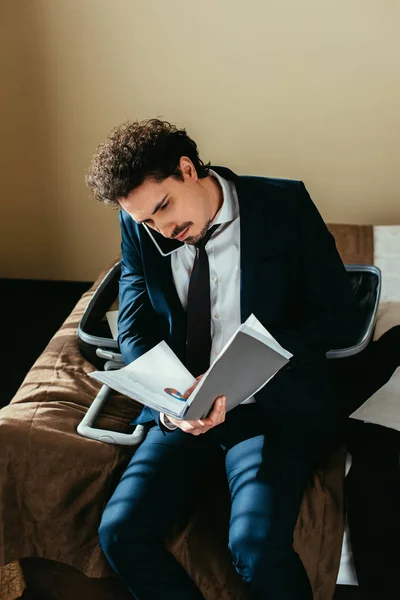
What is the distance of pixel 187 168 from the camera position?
1.53 meters

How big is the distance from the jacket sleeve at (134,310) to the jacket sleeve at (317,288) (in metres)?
0.33

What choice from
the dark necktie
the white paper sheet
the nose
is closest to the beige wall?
the white paper sheet

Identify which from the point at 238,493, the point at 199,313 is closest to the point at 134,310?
the point at 199,313

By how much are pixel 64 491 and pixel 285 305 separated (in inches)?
26.0

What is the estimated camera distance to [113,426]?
6.02 feet

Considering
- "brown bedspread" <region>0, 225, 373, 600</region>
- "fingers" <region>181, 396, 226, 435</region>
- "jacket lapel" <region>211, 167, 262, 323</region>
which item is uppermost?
"jacket lapel" <region>211, 167, 262, 323</region>

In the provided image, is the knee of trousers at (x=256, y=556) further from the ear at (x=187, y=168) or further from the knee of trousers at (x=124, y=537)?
the ear at (x=187, y=168)

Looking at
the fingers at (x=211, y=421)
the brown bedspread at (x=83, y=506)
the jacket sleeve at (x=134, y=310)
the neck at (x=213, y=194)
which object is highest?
the neck at (x=213, y=194)

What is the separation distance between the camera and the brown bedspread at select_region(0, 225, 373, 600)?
157 cm

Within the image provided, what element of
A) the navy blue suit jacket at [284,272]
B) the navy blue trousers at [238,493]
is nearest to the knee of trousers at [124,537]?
the navy blue trousers at [238,493]

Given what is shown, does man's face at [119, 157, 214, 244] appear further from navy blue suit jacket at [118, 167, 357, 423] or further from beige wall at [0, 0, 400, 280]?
beige wall at [0, 0, 400, 280]

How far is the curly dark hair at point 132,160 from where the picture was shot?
1.45m

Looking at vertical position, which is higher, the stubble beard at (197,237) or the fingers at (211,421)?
the stubble beard at (197,237)

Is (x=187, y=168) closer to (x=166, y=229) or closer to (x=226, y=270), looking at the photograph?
(x=166, y=229)
